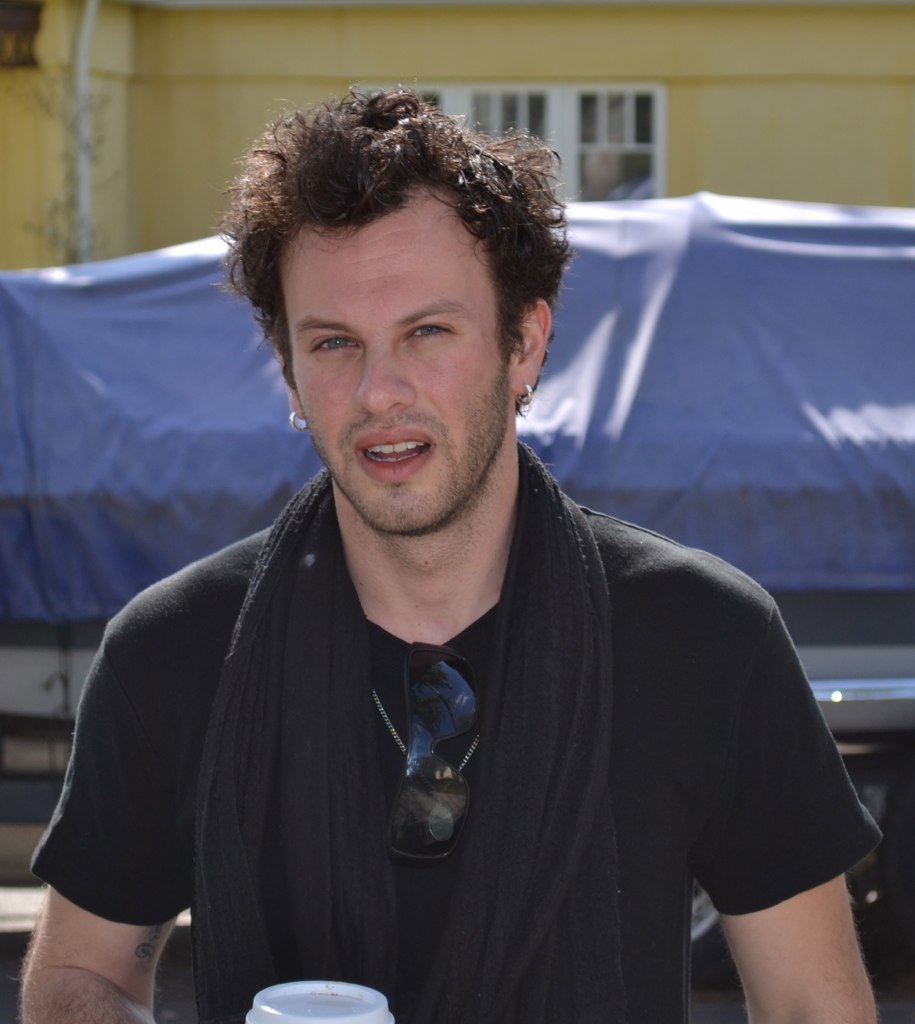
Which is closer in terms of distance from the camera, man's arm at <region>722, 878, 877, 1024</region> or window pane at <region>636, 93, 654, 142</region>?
man's arm at <region>722, 878, 877, 1024</region>

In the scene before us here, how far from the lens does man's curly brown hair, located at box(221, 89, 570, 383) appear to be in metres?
2.30

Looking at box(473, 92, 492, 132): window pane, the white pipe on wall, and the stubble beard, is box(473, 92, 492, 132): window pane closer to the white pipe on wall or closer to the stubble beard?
the white pipe on wall

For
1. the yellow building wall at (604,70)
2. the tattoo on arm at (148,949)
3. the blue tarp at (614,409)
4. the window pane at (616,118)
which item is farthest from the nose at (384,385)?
the window pane at (616,118)

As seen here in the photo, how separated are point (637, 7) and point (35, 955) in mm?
9983

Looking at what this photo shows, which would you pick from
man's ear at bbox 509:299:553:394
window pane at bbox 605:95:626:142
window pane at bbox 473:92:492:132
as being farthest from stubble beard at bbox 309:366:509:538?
window pane at bbox 605:95:626:142

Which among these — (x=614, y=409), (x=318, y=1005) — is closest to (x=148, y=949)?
(x=318, y=1005)

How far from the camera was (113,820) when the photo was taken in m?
2.17

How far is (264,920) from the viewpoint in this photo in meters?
2.11

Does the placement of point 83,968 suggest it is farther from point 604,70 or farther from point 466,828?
point 604,70

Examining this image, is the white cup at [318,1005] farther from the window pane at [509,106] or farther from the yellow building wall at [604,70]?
the window pane at [509,106]

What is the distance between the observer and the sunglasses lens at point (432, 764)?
2121 millimetres

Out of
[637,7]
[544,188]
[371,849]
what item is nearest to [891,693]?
[544,188]

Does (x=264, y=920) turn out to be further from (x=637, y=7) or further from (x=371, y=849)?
(x=637, y=7)

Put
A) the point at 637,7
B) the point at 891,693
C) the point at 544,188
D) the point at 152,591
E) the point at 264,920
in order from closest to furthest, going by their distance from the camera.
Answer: the point at 264,920
the point at 152,591
the point at 544,188
the point at 891,693
the point at 637,7
